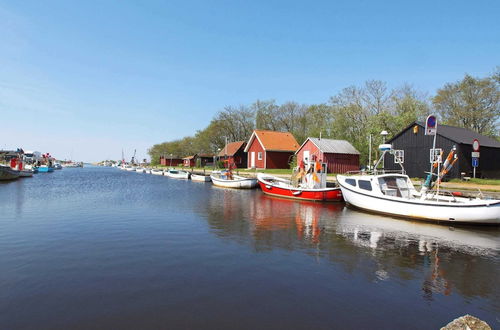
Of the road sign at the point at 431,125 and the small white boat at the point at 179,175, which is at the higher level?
the road sign at the point at 431,125

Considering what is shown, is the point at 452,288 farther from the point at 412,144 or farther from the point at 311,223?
the point at 412,144

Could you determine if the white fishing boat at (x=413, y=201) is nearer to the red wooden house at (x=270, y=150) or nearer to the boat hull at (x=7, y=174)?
the red wooden house at (x=270, y=150)

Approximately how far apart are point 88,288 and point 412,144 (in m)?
31.9

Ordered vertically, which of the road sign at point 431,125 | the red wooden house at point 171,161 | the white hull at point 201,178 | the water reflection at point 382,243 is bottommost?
the water reflection at point 382,243

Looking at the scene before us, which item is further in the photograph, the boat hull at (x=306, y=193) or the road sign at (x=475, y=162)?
the road sign at (x=475, y=162)

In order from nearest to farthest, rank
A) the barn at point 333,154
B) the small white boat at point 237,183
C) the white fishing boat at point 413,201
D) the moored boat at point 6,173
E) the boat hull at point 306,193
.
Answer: the white fishing boat at point 413,201, the boat hull at point 306,193, the small white boat at point 237,183, the barn at point 333,154, the moored boat at point 6,173

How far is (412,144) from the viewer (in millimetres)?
32281

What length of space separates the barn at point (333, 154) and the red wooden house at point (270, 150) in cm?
960

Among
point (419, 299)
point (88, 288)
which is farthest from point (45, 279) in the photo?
point (419, 299)

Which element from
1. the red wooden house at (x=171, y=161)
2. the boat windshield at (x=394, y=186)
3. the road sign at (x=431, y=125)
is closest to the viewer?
the road sign at (x=431, y=125)

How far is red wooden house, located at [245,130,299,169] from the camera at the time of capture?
52406 mm

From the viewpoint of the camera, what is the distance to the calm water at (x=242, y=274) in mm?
6859

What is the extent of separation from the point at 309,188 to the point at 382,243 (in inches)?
563

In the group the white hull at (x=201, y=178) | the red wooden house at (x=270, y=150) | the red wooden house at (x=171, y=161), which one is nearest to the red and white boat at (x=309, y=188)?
the white hull at (x=201, y=178)
